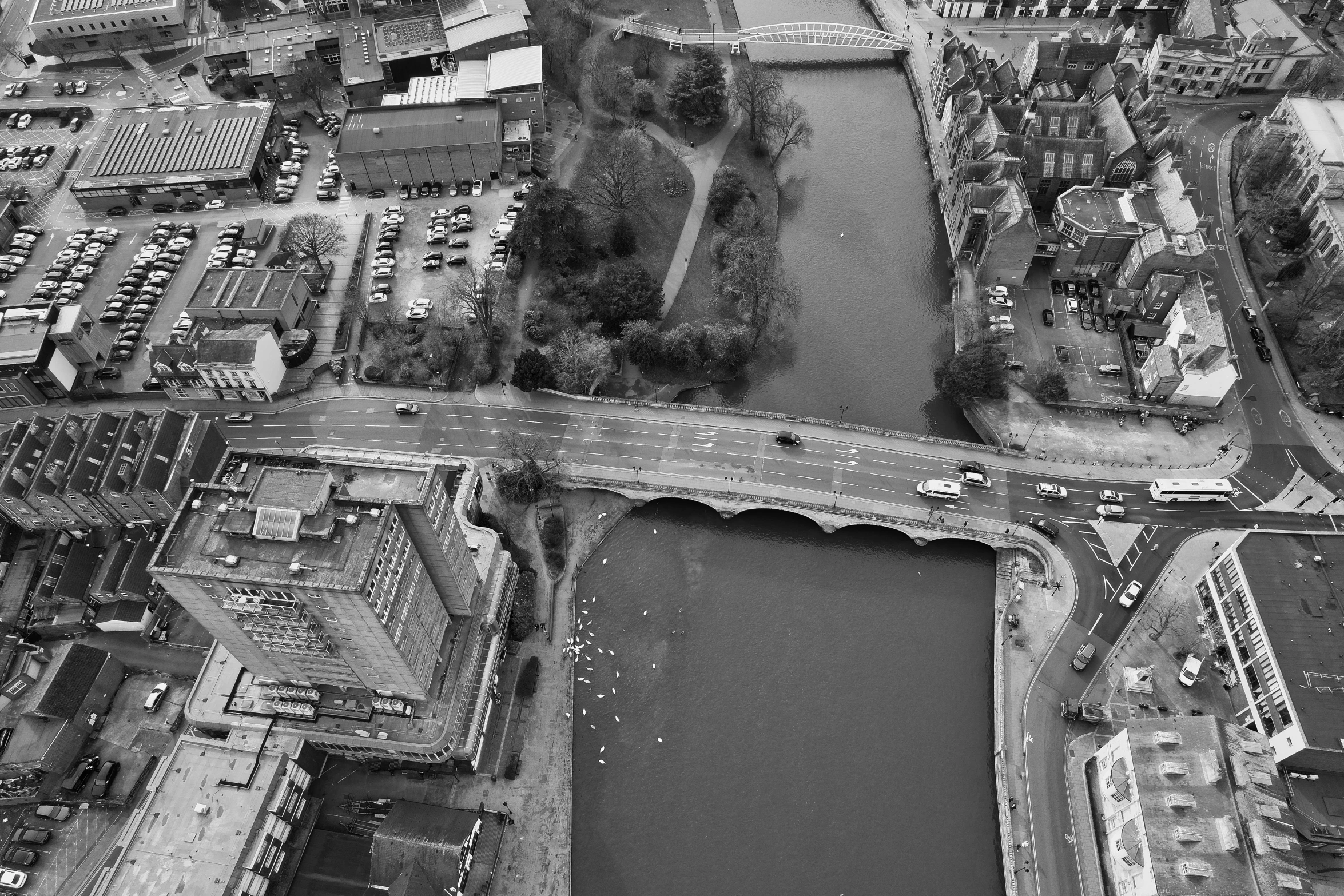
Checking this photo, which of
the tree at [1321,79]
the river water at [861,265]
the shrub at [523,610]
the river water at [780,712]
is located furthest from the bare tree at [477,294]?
the tree at [1321,79]

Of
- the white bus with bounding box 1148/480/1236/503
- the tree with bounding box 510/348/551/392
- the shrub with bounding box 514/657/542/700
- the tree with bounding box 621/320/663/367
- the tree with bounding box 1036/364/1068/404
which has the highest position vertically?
the tree with bounding box 621/320/663/367

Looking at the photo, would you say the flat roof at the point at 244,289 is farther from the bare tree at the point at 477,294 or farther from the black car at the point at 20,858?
the black car at the point at 20,858

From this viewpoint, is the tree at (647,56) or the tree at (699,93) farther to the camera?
the tree at (647,56)

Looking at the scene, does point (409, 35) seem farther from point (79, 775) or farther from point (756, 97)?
point (79, 775)

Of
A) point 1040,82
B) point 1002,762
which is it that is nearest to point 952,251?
point 1040,82

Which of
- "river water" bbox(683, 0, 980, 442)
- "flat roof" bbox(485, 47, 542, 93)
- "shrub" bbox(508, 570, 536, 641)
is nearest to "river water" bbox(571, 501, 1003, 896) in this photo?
"shrub" bbox(508, 570, 536, 641)

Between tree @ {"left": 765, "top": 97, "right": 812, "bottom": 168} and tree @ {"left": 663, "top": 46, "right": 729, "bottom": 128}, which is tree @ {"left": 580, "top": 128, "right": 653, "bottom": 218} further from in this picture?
tree @ {"left": 765, "top": 97, "right": 812, "bottom": 168}
